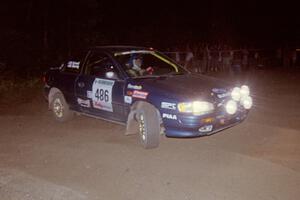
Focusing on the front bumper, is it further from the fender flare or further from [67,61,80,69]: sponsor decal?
[67,61,80,69]: sponsor decal

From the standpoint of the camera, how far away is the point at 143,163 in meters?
6.14

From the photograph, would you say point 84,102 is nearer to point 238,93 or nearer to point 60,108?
point 60,108

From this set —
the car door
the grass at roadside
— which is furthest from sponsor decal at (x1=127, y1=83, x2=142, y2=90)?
the grass at roadside

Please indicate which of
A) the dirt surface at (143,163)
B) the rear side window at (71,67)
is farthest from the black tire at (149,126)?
the rear side window at (71,67)

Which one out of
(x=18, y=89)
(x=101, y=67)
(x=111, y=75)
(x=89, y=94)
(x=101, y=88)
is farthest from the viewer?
(x=18, y=89)

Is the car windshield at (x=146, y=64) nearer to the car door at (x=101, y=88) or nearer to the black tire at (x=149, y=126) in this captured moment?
the car door at (x=101, y=88)

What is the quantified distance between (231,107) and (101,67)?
92.4 inches

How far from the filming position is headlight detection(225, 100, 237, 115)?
683cm

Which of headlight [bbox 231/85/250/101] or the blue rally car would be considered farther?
headlight [bbox 231/85/250/101]

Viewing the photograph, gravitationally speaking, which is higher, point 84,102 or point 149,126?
point 84,102

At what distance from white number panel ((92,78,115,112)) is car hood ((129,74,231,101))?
57 cm

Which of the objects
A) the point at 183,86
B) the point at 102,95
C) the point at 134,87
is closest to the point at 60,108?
the point at 102,95

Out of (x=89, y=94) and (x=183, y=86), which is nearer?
(x=183, y=86)

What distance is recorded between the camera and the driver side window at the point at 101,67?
740 cm
